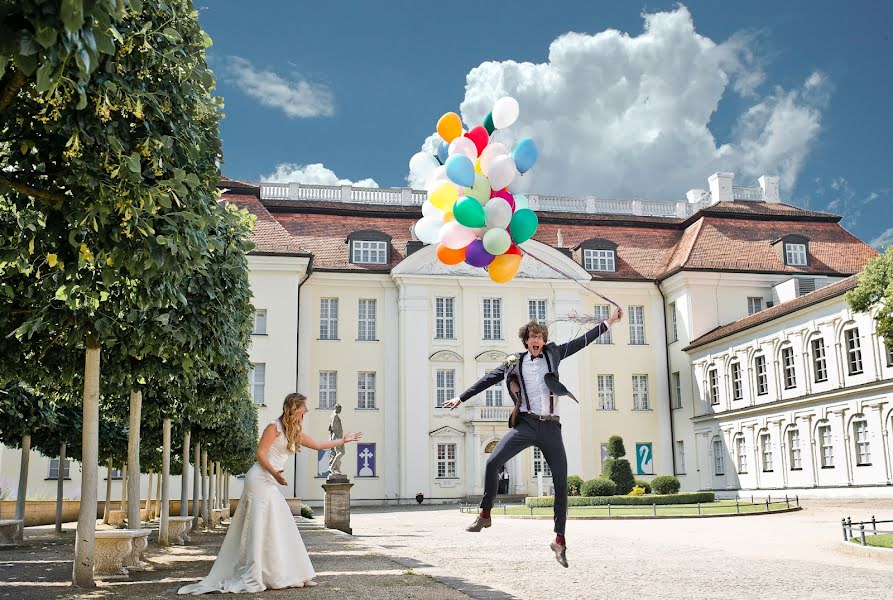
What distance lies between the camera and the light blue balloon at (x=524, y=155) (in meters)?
9.37

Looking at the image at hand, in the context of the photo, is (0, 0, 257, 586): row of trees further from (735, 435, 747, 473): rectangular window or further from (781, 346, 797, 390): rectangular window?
(735, 435, 747, 473): rectangular window

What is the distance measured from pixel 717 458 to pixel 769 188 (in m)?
18.8

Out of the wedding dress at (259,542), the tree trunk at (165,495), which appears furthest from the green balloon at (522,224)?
the tree trunk at (165,495)

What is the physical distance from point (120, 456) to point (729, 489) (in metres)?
29.3

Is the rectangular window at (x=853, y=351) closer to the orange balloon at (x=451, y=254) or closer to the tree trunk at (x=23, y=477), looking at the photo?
the tree trunk at (x=23, y=477)

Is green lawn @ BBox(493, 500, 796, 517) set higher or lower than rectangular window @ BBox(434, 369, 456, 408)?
lower

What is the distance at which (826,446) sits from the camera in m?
36.7

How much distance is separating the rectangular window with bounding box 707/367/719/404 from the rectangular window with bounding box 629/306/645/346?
5.30 meters

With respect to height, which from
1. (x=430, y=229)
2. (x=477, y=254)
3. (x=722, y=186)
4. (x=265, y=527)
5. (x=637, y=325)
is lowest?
(x=265, y=527)

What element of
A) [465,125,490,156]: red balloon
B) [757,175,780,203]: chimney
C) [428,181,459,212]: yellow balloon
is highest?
[757,175,780,203]: chimney

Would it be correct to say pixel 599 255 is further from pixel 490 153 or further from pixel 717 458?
pixel 490 153

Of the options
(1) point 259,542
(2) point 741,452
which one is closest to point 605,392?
(2) point 741,452

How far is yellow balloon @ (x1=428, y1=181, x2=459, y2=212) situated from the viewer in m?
9.32

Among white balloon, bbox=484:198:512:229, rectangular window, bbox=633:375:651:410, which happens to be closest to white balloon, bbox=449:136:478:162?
white balloon, bbox=484:198:512:229
